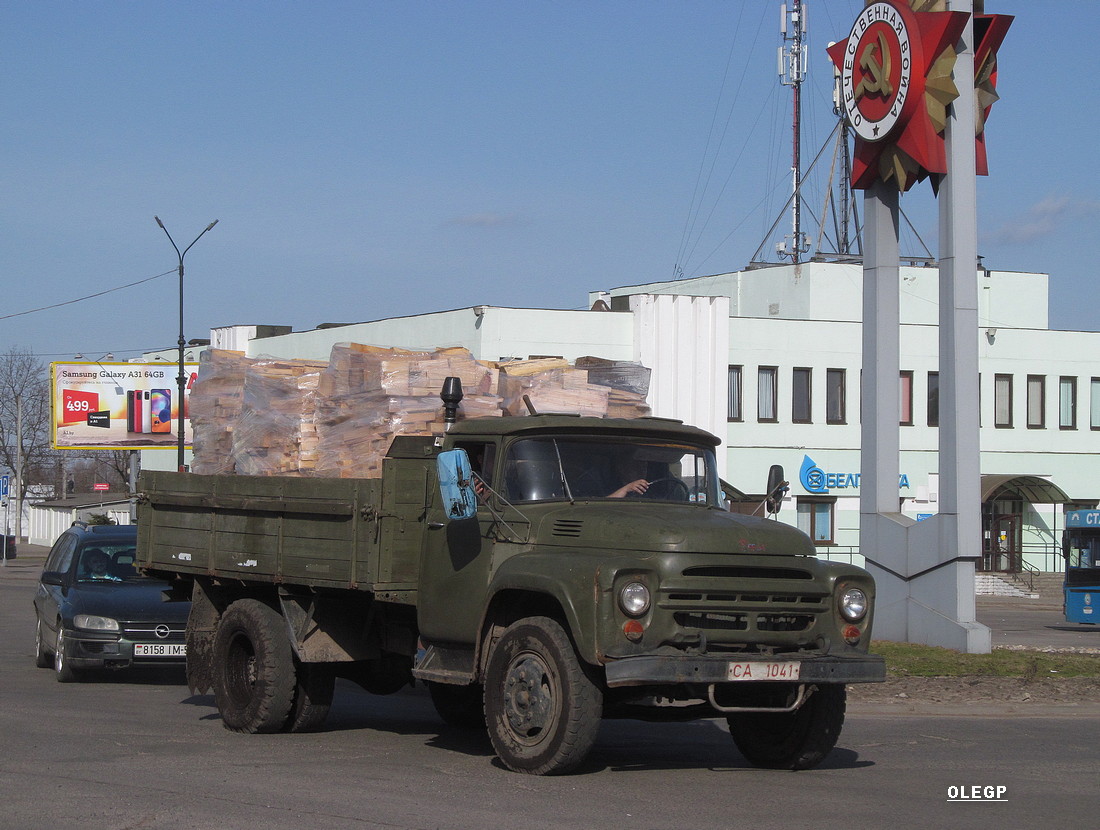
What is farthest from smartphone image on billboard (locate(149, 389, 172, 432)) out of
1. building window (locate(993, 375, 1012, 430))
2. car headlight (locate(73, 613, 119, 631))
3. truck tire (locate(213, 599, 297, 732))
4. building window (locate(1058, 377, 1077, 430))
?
truck tire (locate(213, 599, 297, 732))

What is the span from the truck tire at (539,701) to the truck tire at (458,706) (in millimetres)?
2318

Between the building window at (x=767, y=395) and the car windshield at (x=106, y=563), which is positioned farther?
the building window at (x=767, y=395)

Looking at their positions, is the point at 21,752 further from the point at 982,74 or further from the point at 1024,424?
the point at 1024,424

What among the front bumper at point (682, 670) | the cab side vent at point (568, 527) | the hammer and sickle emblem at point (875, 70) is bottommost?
the front bumper at point (682, 670)

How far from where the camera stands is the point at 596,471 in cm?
885

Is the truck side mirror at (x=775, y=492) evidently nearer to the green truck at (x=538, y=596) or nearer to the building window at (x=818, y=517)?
the green truck at (x=538, y=596)

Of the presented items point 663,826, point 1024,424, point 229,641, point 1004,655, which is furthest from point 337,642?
point 1024,424

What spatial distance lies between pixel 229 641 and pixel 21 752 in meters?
1.89

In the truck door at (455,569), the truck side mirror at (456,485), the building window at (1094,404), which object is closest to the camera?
the truck side mirror at (456,485)

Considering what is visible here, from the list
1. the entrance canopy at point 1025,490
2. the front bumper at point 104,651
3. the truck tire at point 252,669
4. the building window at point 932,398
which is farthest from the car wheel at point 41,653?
the entrance canopy at point 1025,490

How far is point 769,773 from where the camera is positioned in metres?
8.62

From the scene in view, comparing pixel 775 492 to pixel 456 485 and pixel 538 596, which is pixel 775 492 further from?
pixel 456 485

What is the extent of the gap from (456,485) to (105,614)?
6408 millimetres

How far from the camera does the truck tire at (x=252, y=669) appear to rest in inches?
394
